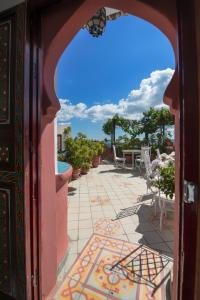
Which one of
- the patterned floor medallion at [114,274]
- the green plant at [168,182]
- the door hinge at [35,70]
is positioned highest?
the door hinge at [35,70]

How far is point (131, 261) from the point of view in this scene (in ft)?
6.84

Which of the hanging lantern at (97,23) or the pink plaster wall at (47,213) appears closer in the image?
the pink plaster wall at (47,213)

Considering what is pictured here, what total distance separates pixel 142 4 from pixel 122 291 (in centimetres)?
239

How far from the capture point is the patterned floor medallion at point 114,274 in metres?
1.64

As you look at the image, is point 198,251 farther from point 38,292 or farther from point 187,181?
point 38,292

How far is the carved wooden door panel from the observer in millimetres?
1141

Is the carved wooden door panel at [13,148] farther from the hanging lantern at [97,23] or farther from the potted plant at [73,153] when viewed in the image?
the potted plant at [73,153]

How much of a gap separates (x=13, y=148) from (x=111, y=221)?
8.37 ft

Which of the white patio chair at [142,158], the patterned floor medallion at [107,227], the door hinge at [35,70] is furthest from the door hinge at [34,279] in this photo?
the white patio chair at [142,158]

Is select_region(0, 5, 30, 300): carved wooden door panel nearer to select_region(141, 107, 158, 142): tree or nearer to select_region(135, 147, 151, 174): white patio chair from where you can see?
select_region(135, 147, 151, 174): white patio chair

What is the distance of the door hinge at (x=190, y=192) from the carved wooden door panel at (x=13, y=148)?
100 cm

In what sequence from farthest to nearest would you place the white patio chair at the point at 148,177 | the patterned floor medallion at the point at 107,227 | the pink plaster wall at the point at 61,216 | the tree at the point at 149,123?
1. the tree at the point at 149,123
2. the white patio chair at the point at 148,177
3. the patterned floor medallion at the point at 107,227
4. the pink plaster wall at the point at 61,216

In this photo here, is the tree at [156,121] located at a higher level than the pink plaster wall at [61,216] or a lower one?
higher

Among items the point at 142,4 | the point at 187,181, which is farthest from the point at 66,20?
the point at 187,181
